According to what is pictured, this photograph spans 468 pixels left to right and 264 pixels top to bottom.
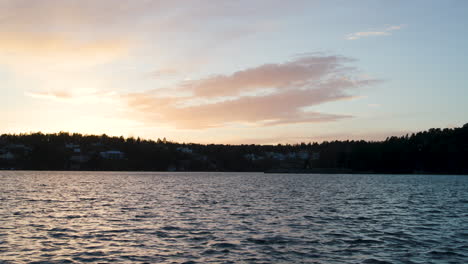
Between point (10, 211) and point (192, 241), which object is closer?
point (192, 241)

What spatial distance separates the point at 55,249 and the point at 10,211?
2594 centimetres

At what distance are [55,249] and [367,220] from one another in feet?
103

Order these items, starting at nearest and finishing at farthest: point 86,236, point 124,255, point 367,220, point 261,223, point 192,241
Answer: point 124,255 < point 192,241 < point 86,236 < point 261,223 < point 367,220

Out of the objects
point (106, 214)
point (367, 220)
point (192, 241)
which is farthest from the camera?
point (106, 214)

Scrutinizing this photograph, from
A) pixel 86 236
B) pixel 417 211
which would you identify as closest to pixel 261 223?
pixel 86 236

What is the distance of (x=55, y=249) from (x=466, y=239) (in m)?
31.5

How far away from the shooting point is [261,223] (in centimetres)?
4081

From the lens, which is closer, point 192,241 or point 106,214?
point 192,241

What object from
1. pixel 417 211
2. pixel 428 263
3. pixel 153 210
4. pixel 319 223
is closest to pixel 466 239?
pixel 428 263

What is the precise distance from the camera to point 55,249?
28.0 metres

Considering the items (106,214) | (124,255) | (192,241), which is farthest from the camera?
(106,214)

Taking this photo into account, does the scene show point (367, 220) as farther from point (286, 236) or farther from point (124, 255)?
point (124, 255)

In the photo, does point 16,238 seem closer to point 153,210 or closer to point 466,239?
point 153,210

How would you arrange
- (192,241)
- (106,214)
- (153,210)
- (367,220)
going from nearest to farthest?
(192,241) < (367,220) < (106,214) < (153,210)
